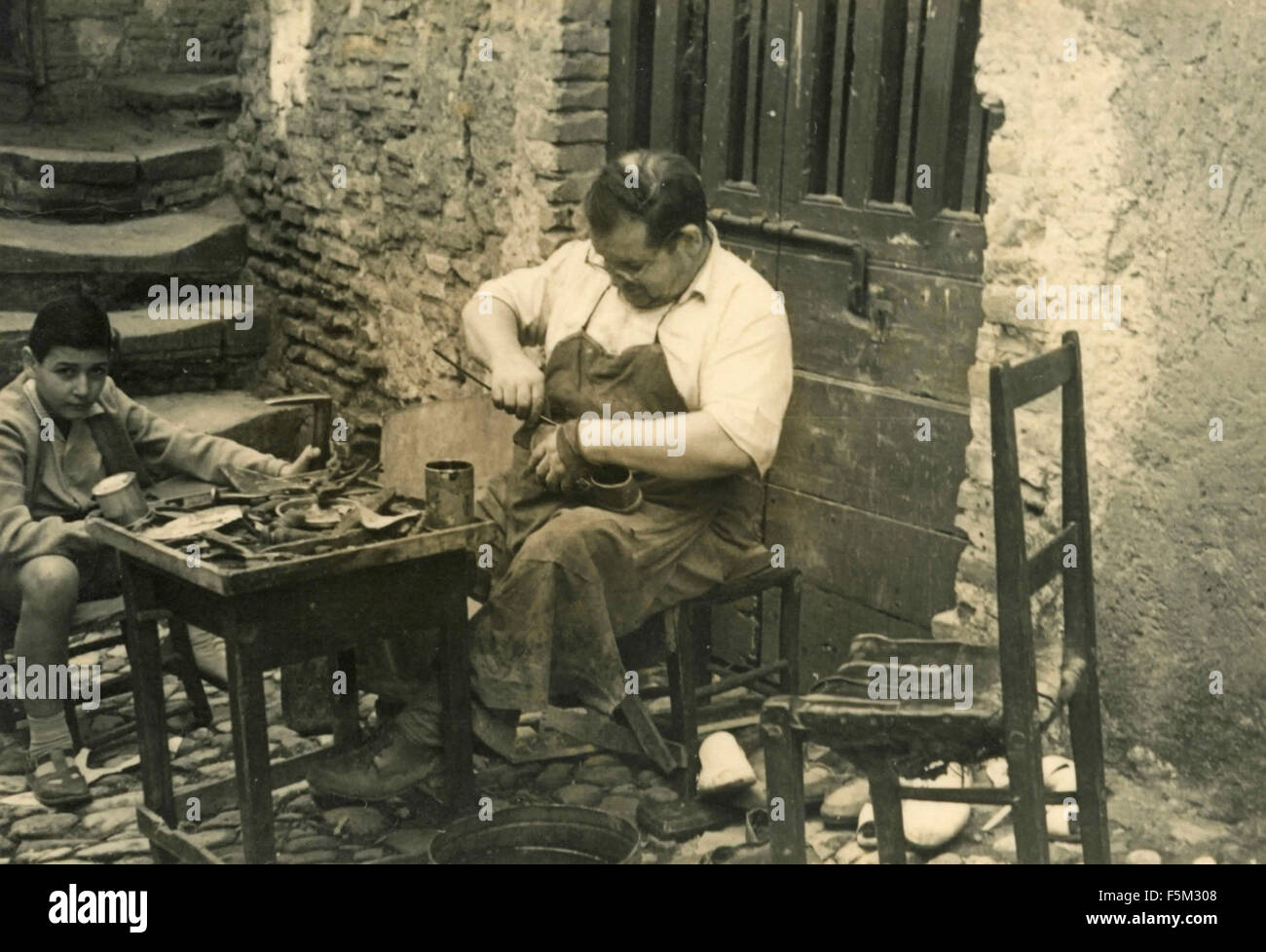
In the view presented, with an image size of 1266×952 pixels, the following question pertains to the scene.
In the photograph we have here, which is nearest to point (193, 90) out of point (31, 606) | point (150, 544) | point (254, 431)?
point (254, 431)

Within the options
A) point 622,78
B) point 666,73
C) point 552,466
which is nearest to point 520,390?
point 552,466

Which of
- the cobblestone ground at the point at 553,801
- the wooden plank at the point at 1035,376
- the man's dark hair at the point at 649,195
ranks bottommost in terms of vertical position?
the cobblestone ground at the point at 553,801

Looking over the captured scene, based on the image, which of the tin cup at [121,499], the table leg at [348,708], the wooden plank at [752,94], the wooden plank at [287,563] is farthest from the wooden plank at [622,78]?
the tin cup at [121,499]

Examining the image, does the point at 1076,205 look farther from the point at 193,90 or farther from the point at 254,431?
the point at 193,90

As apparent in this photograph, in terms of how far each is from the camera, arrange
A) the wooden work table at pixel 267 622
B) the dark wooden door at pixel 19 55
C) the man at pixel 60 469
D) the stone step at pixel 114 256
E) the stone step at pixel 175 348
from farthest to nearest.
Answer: the dark wooden door at pixel 19 55 < the stone step at pixel 114 256 < the stone step at pixel 175 348 < the man at pixel 60 469 < the wooden work table at pixel 267 622

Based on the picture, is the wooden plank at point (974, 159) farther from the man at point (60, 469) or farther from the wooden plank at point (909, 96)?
the man at point (60, 469)

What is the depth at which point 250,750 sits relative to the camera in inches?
157

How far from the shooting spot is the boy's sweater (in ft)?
15.5

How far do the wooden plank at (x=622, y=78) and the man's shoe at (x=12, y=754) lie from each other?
9.28 ft

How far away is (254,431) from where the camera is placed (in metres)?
7.22

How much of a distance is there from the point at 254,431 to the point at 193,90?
211 cm

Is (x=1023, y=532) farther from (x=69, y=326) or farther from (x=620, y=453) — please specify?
(x=69, y=326)

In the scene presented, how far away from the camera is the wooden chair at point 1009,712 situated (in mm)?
3387
